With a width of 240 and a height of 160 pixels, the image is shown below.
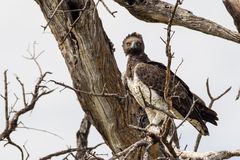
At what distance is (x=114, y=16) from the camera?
5051mm

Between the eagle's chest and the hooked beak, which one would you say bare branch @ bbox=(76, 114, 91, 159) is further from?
the hooked beak

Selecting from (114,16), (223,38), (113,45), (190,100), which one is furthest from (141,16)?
(114,16)

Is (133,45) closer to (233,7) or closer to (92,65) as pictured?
(92,65)

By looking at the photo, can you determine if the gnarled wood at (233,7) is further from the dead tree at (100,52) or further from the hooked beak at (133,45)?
the hooked beak at (133,45)

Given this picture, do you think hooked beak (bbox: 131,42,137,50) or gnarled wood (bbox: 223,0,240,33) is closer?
gnarled wood (bbox: 223,0,240,33)

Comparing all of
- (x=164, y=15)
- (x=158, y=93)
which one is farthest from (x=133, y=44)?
(x=164, y=15)

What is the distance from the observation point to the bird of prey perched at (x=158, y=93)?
7.14 m

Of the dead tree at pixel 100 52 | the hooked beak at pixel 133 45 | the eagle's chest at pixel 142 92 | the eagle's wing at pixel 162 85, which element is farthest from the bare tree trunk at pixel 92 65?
the hooked beak at pixel 133 45

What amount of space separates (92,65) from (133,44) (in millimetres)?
1685

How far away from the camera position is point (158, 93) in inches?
295

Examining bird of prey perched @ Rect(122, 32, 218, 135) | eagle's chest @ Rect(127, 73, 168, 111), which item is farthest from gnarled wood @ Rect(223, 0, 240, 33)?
eagle's chest @ Rect(127, 73, 168, 111)

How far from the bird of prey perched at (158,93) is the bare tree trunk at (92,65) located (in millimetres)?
424

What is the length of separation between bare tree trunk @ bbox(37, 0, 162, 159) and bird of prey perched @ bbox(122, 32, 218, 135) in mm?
424

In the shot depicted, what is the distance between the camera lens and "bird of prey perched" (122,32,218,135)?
7145mm
